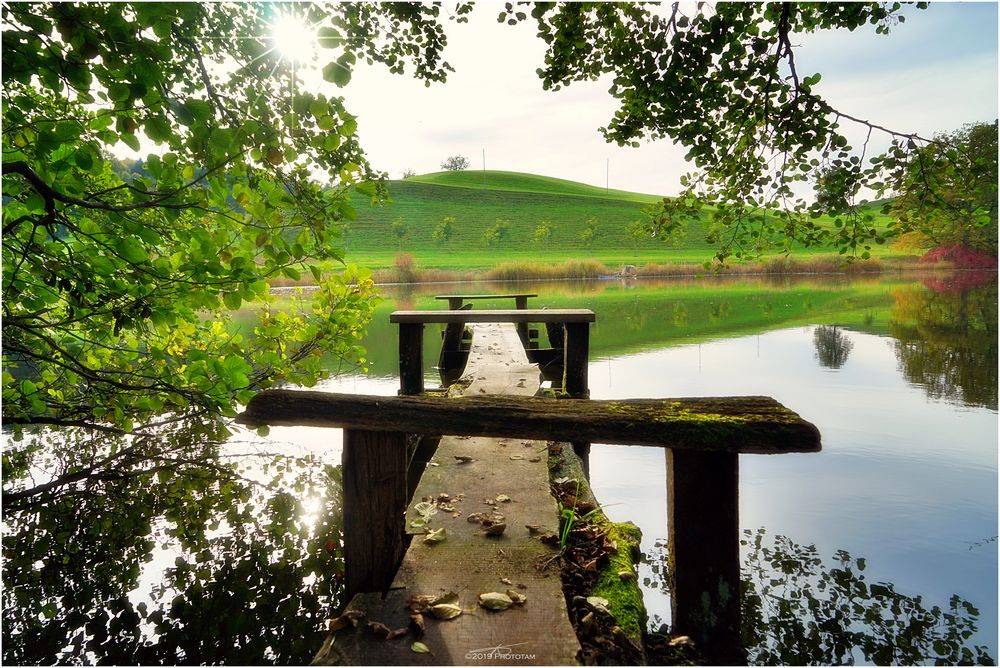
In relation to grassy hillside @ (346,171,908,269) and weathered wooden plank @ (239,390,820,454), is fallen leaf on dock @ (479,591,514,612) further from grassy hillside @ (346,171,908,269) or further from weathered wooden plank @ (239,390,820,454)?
grassy hillside @ (346,171,908,269)

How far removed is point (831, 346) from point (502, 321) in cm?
1227

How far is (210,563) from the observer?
14.5 ft

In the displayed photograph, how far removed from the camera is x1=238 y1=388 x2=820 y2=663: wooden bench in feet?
7.58

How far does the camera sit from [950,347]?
46.1ft

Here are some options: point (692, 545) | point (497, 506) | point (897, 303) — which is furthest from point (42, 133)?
point (897, 303)

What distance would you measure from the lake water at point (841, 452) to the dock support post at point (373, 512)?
1.39 m

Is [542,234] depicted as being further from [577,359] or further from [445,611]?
[445,611]

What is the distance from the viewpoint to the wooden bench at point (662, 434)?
2.31m

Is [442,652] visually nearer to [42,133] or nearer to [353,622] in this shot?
[353,622]

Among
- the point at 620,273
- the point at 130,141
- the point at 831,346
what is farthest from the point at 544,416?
the point at 620,273

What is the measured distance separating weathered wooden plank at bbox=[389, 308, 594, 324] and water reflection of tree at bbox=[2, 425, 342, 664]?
2555 mm

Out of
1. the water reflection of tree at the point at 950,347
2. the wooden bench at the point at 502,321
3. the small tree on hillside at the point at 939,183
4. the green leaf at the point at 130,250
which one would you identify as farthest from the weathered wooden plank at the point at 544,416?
the water reflection of tree at the point at 950,347

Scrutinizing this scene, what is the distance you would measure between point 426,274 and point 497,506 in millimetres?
50258

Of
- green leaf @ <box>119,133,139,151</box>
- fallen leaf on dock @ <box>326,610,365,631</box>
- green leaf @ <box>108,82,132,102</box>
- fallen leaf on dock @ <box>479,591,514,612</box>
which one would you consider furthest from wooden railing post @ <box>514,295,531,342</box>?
green leaf @ <box>108,82,132,102</box>
